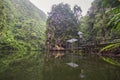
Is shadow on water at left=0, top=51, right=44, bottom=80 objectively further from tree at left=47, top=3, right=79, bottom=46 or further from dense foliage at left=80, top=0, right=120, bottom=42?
tree at left=47, top=3, right=79, bottom=46

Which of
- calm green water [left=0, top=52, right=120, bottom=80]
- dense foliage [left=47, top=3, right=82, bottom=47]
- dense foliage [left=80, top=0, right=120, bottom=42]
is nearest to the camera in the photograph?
calm green water [left=0, top=52, right=120, bottom=80]

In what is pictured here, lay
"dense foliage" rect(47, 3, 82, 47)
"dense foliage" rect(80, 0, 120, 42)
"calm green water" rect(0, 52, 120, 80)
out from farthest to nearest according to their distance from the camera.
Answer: "dense foliage" rect(47, 3, 82, 47), "dense foliage" rect(80, 0, 120, 42), "calm green water" rect(0, 52, 120, 80)

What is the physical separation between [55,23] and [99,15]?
522 inches

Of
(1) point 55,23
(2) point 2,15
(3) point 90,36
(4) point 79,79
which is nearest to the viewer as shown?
(4) point 79,79

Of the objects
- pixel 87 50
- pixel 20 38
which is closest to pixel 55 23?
pixel 87 50

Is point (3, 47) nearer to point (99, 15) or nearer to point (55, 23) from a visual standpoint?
point (55, 23)

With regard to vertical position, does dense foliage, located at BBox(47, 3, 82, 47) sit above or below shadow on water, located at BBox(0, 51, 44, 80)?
above

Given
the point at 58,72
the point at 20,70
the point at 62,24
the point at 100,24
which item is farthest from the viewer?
the point at 62,24

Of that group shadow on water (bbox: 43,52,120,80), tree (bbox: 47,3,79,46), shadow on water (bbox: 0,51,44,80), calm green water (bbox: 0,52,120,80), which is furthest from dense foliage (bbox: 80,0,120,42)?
shadow on water (bbox: 0,51,44,80)

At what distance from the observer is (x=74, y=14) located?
1674 inches

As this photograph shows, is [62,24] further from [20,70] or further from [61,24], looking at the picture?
[20,70]

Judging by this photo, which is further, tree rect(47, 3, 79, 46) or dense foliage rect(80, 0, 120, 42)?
tree rect(47, 3, 79, 46)

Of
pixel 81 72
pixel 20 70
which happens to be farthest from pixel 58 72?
pixel 20 70

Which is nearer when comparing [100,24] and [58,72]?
[58,72]
